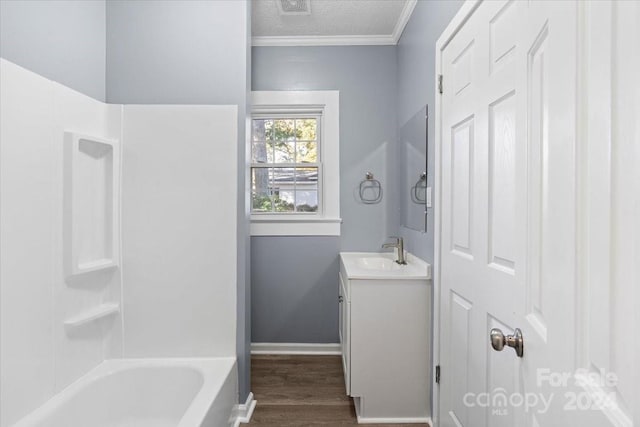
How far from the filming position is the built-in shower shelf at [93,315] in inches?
68.9

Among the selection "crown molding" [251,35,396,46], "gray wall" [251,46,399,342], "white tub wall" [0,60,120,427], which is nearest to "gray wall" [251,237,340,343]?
"gray wall" [251,46,399,342]

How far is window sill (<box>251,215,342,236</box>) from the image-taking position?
308 centimetres

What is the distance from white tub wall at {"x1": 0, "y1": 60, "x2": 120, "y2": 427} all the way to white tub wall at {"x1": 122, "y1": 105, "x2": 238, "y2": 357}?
32 centimetres

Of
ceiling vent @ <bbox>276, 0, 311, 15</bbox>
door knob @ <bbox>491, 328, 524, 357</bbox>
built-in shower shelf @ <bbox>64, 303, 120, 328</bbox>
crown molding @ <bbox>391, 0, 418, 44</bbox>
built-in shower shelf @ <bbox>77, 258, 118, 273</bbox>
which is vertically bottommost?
built-in shower shelf @ <bbox>64, 303, 120, 328</bbox>

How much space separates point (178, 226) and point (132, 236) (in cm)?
27

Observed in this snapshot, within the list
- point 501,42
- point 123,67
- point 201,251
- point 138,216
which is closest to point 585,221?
point 501,42

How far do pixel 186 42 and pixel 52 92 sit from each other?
834mm

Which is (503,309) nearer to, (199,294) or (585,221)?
(585,221)

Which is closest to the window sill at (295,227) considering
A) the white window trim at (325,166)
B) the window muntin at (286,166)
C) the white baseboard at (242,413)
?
the white window trim at (325,166)

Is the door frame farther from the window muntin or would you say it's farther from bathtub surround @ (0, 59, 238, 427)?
the window muntin

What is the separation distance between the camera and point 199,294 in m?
2.11

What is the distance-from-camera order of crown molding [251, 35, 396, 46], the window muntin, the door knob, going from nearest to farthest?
1. the door knob
2. crown molding [251, 35, 396, 46]
3. the window muntin

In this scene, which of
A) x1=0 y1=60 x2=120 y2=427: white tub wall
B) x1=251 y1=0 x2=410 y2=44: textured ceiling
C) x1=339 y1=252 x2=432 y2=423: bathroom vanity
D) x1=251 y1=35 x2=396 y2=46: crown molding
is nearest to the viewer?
x1=0 y1=60 x2=120 y2=427: white tub wall

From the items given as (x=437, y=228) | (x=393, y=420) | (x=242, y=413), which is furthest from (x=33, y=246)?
(x=393, y=420)
